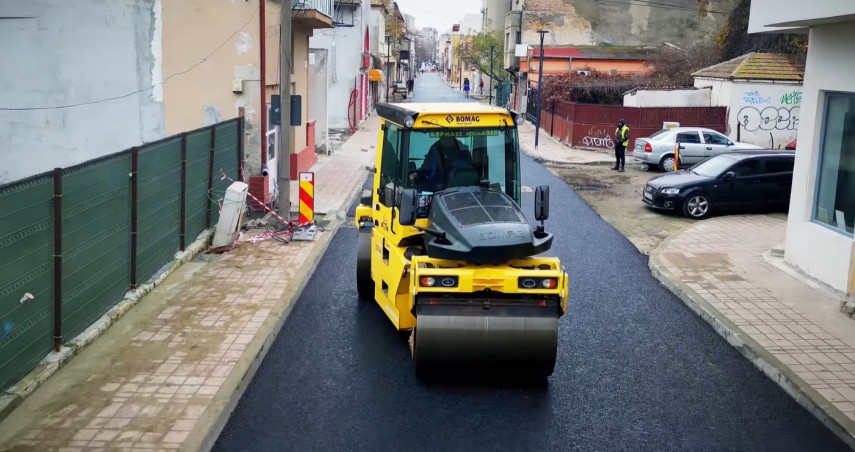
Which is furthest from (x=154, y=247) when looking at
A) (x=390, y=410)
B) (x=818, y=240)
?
(x=818, y=240)

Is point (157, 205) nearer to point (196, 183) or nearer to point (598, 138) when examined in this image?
point (196, 183)

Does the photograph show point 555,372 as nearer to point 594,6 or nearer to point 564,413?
point 564,413

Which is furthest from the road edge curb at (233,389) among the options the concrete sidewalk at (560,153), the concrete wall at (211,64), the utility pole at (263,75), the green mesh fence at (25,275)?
the concrete sidewalk at (560,153)

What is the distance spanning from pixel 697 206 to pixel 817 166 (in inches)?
227

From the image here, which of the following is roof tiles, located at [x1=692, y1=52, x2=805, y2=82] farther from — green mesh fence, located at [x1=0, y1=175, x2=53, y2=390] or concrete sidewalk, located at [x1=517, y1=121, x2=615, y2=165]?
green mesh fence, located at [x1=0, y1=175, x2=53, y2=390]

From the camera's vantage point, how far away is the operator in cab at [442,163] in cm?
889

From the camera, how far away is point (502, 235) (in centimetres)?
782

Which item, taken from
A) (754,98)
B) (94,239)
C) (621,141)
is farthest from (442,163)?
(754,98)

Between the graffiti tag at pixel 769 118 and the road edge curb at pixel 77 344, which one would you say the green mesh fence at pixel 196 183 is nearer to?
the road edge curb at pixel 77 344

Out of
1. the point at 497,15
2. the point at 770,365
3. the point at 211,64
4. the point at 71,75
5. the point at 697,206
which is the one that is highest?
the point at 497,15

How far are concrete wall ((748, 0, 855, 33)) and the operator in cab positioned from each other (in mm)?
5626

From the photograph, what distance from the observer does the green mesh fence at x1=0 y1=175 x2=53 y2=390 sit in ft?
22.7

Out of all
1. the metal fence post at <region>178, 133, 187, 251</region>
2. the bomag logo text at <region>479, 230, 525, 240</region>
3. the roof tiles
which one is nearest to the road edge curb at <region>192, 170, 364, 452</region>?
the metal fence post at <region>178, 133, 187, 251</region>

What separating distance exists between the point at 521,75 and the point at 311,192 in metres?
42.9
